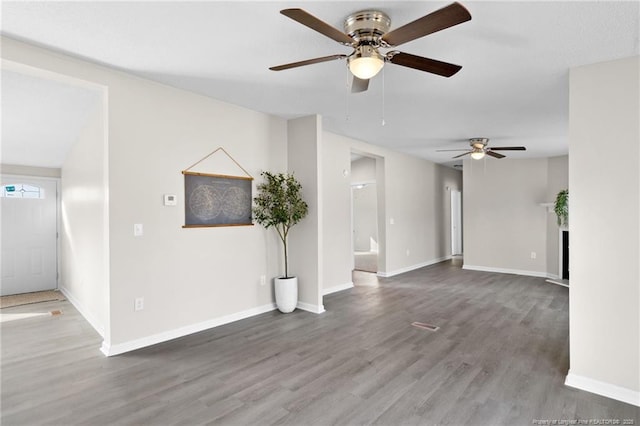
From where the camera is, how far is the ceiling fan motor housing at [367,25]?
2.12m

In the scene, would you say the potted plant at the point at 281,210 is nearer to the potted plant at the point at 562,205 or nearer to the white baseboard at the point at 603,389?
the white baseboard at the point at 603,389

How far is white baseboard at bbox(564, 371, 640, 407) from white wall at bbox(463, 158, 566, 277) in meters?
4.99

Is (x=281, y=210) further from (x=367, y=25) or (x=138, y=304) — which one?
(x=367, y=25)

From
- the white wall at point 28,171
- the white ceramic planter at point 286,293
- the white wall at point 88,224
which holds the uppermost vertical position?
the white wall at point 28,171

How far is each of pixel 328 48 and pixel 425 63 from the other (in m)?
0.81

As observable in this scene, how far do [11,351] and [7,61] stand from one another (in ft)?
8.63

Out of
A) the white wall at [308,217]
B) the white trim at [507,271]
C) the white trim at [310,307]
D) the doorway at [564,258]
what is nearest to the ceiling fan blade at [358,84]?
the white wall at [308,217]

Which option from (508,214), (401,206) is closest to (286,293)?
(401,206)

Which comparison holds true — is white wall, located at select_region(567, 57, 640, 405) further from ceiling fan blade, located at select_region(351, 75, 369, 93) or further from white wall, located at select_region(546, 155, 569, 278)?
white wall, located at select_region(546, 155, 569, 278)

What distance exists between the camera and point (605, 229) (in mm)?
2588

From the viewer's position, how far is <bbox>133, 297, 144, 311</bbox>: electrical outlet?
324 centimetres

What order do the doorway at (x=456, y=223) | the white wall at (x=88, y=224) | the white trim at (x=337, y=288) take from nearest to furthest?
the white wall at (x=88, y=224), the white trim at (x=337, y=288), the doorway at (x=456, y=223)

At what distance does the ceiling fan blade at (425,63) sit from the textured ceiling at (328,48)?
27 centimetres

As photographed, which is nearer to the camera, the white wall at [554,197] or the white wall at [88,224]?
the white wall at [88,224]
